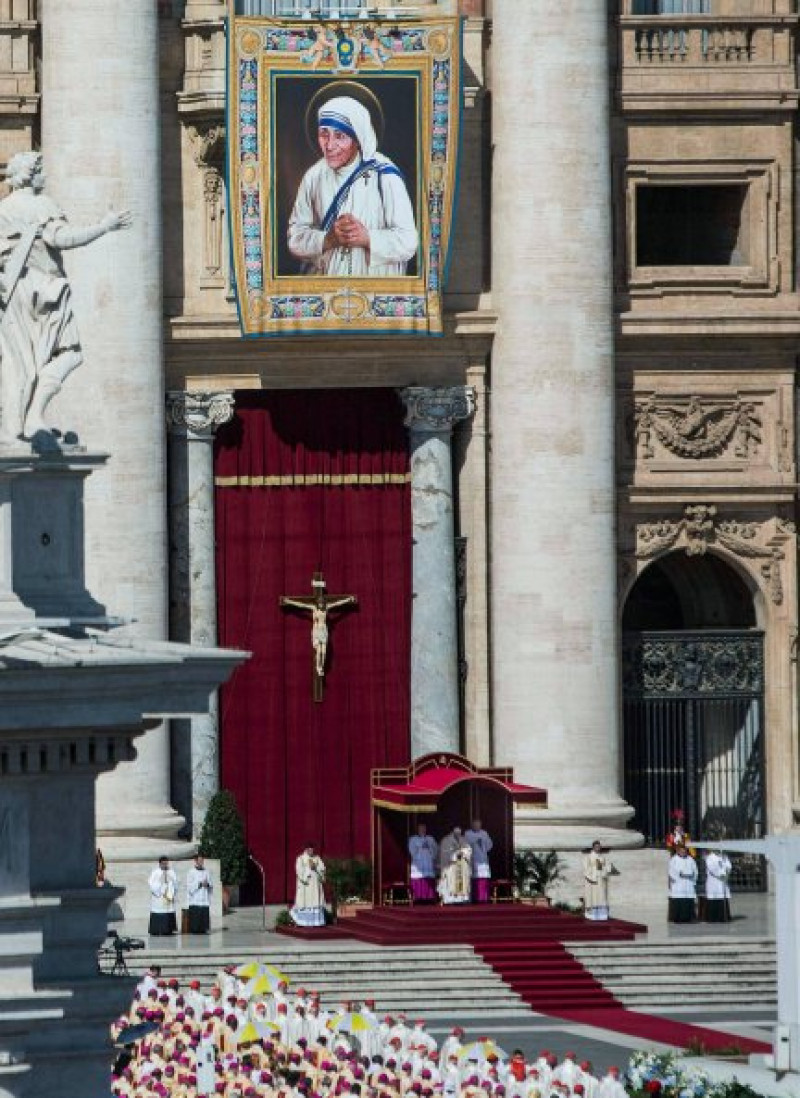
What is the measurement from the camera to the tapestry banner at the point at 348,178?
58.5 m

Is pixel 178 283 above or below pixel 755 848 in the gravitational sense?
above

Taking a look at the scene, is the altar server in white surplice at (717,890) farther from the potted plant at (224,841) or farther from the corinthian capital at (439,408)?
the corinthian capital at (439,408)

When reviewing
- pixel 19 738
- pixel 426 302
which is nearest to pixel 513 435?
pixel 426 302

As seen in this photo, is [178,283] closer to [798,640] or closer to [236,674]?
[236,674]

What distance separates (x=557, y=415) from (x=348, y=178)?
470 cm

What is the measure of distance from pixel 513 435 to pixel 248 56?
686 centimetres

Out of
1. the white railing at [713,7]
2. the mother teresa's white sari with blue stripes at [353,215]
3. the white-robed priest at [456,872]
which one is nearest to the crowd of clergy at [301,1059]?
the white-robed priest at [456,872]

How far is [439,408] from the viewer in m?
59.8

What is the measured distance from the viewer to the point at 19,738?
28047mm

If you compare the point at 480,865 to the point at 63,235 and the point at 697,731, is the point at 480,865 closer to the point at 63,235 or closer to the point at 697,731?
the point at 697,731

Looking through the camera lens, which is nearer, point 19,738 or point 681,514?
point 19,738

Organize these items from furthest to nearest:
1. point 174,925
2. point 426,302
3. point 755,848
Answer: point 426,302 → point 174,925 → point 755,848

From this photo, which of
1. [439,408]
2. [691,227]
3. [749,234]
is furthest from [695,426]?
[439,408]

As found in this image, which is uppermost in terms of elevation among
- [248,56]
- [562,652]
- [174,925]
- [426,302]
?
[248,56]
